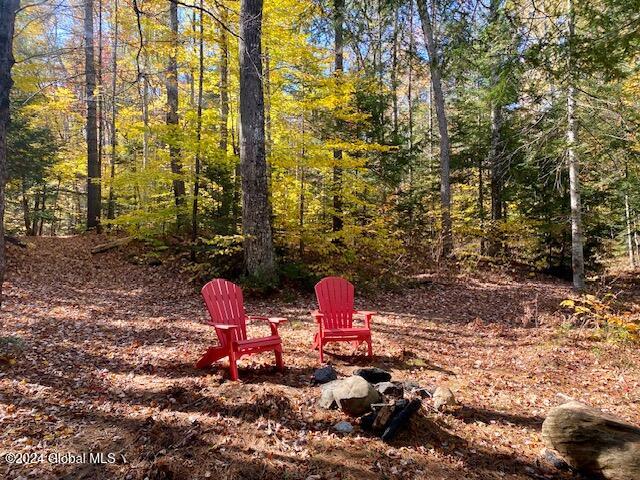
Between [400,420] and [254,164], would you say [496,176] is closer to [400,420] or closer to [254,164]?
[254,164]

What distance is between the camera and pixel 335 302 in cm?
522

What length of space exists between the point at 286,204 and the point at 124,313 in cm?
416

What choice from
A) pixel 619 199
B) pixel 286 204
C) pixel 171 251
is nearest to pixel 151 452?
pixel 286 204

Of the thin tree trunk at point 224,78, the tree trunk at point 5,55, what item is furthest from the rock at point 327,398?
the thin tree trunk at point 224,78

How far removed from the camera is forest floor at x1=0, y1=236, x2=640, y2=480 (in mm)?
2717

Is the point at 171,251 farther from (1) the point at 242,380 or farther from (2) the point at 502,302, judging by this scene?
(2) the point at 502,302

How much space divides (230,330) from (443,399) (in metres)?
2.16

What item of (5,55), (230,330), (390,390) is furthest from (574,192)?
(5,55)

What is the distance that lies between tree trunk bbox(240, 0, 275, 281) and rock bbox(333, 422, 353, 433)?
4.89m

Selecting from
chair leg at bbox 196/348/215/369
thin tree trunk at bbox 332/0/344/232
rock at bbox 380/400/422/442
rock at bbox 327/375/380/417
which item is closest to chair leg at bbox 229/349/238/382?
chair leg at bbox 196/348/215/369

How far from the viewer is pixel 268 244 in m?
7.82

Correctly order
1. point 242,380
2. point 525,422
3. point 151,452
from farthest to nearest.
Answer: point 242,380, point 525,422, point 151,452

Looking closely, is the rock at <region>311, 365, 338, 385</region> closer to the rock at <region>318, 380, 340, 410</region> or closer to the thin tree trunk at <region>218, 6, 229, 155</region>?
the rock at <region>318, 380, 340, 410</region>

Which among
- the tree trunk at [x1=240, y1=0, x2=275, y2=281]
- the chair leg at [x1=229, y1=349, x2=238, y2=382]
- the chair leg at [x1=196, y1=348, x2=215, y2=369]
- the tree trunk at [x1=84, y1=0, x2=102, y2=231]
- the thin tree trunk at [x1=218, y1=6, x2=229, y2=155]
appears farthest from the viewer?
the tree trunk at [x1=84, y1=0, x2=102, y2=231]
